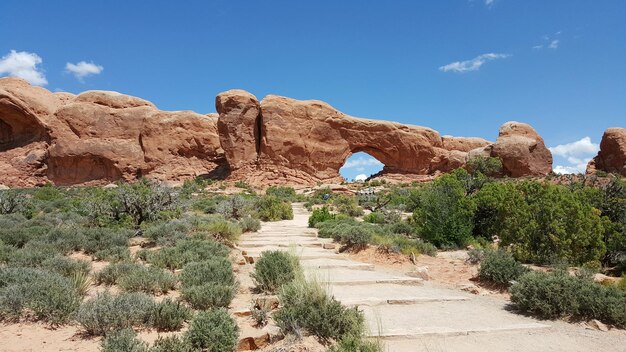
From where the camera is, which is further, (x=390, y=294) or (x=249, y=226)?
(x=249, y=226)

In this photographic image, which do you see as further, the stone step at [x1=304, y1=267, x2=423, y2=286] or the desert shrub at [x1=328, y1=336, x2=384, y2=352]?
the stone step at [x1=304, y1=267, x2=423, y2=286]

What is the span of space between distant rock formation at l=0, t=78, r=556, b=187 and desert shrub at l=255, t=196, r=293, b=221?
1636 centimetres

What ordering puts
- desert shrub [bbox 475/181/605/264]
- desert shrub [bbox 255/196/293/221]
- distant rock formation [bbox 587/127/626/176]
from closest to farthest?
desert shrub [bbox 475/181/605/264], desert shrub [bbox 255/196/293/221], distant rock formation [bbox 587/127/626/176]

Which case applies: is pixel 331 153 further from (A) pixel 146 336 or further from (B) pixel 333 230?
(A) pixel 146 336

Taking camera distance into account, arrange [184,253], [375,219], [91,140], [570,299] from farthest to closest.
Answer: [91,140] < [375,219] < [184,253] < [570,299]

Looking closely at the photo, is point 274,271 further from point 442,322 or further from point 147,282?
point 442,322

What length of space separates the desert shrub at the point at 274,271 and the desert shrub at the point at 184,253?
1.83m

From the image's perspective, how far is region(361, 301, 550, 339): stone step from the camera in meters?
4.78

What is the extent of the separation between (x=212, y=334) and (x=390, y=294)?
356 centimetres

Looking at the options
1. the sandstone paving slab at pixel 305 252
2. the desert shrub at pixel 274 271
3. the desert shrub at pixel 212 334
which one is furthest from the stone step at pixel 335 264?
the desert shrub at pixel 212 334

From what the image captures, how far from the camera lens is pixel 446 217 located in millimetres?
11305

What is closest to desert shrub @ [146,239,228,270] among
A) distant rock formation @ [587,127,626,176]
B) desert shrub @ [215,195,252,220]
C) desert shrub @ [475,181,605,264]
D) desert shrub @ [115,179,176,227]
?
desert shrub @ [115,179,176,227]

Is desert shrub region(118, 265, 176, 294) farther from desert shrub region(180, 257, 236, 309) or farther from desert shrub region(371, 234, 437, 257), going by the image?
desert shrub region(371, 234, 437, 257)

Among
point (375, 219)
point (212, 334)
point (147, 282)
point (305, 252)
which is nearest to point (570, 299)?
point (212, 334)
